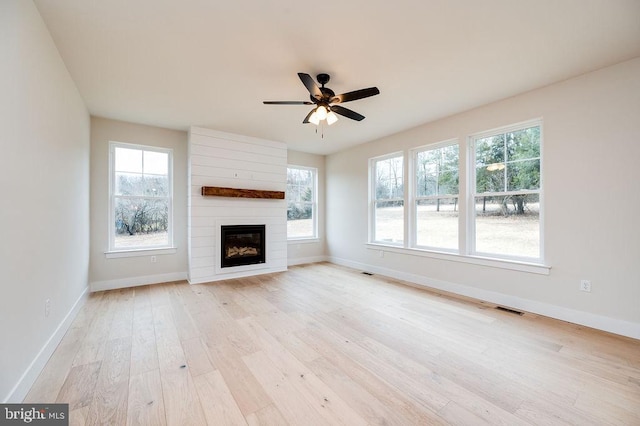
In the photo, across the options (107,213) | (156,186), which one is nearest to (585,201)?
(156,186)

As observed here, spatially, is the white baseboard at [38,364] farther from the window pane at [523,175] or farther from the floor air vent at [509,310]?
the window pane at [523,175]

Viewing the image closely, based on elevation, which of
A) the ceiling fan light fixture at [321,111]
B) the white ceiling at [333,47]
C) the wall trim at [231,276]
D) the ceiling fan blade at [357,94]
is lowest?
the wall trim at [231,276]

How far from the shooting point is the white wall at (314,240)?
6.09 m

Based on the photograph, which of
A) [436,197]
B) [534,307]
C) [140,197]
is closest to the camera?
[534,307]

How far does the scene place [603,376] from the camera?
6.47 ft

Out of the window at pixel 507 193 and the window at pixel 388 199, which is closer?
the window at pixel 507 193

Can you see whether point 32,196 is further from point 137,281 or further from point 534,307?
point 534,307

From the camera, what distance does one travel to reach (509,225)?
11.4 feet

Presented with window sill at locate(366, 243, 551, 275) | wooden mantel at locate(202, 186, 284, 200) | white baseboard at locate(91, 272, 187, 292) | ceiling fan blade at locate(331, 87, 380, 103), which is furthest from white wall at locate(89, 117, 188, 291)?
window sill at locate(366, 243, 551, 275)

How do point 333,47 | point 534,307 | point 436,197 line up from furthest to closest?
point 436,197 → point 534,307 → point 333,47

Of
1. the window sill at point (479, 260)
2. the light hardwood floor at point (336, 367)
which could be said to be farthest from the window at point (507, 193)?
the light hardwood floor at point (336, 367)

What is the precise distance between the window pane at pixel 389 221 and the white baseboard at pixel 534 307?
2.26ft

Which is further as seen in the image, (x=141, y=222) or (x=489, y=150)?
(x=141, y=222)

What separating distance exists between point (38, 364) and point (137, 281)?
255 cm
